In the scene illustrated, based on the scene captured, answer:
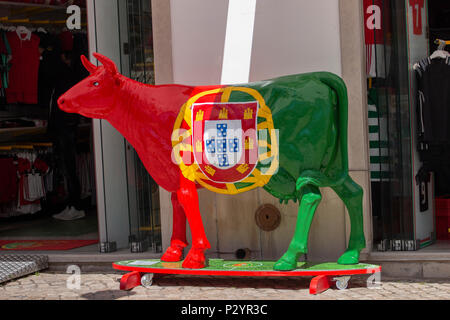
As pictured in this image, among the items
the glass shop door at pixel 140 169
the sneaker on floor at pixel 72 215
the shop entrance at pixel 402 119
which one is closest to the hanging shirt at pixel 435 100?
the shop entrance at pixel 402 119

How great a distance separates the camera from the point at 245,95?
5027 mm

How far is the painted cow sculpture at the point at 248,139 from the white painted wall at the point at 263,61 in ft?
2.02

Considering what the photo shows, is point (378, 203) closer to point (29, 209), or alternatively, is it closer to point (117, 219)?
point (117, 219)

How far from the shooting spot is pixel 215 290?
5184 mm

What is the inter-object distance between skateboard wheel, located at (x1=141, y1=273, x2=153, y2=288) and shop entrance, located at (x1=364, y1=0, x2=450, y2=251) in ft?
6.54

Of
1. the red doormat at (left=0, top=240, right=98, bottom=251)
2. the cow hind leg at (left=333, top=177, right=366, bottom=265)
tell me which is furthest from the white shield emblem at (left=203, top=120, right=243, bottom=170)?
the red doormat at (left=0, top=240, right=98, bottom=251)

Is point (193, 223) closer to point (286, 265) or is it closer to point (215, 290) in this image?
point (215, 290)

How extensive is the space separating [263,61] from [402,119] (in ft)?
4.31

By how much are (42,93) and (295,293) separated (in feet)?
16.5

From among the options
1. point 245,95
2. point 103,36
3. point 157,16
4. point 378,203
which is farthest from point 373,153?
point 103,36

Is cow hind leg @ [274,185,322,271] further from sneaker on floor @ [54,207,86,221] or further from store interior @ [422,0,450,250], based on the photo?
sneaker on floor @ [54,207,86,221]

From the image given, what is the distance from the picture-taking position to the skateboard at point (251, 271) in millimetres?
4793

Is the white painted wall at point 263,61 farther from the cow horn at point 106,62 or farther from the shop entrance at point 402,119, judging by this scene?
the cow horn at point 106,62

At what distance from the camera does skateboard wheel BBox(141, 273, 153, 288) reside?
5332 mm
